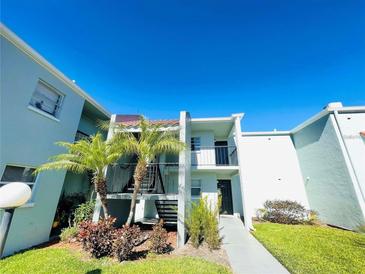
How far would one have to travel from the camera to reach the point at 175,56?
12352 millimetres

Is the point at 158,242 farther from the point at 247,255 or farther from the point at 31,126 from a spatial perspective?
the point at 31,126

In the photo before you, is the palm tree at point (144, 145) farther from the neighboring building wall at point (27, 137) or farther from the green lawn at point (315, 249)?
the green lawn at point (315, 249)

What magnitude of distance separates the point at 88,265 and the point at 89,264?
0.09 meters

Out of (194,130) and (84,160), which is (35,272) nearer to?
(84,160)

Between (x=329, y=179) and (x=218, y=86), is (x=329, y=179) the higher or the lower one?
the lower one

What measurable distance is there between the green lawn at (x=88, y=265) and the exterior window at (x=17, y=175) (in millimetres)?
2941

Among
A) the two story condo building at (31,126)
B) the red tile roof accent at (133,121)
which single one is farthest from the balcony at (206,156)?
the two story condo building at (31,126)

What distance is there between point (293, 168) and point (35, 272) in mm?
17903

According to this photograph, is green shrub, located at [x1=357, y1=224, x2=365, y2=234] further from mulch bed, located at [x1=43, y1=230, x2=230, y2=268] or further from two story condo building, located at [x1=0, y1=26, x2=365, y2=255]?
mulch bed, located at [x1=43, y1=230, x2=230, y2=268]

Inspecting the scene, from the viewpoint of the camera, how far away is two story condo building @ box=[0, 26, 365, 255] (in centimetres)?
733

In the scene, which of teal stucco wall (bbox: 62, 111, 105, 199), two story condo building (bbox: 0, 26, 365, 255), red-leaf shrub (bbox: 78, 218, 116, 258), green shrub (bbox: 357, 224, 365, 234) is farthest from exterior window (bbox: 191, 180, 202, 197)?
green shrub (bbox: 357, 224, 365, 234)

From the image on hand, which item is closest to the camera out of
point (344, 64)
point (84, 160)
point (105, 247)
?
→ point (105, 247)

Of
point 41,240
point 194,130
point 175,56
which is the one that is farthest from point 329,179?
point 41,240

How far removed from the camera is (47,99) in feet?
29.3
